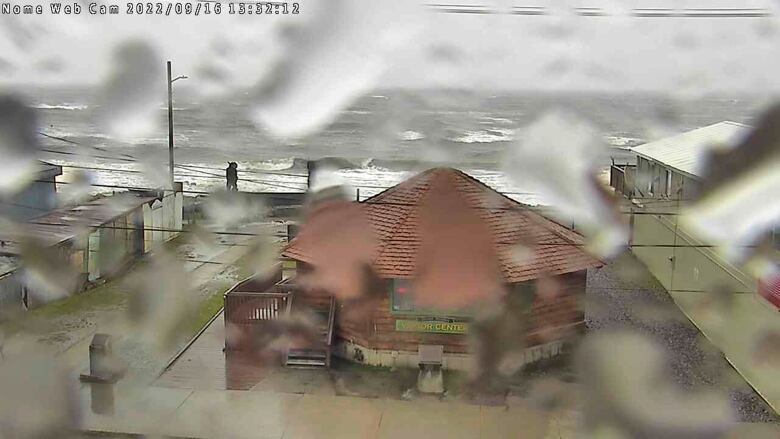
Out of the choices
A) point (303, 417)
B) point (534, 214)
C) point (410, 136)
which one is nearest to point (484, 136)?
point (410, 136)

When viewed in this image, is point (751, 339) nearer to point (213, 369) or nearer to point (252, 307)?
point (252, 307)

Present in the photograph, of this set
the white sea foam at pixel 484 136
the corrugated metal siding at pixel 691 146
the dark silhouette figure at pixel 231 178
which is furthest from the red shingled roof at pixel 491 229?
the dark silhouette figure at pixel 231 178

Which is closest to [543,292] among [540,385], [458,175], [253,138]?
[540,385]

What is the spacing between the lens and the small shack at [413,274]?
4.76 m

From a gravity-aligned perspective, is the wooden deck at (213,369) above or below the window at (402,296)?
below

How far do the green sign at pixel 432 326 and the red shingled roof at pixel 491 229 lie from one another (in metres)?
0.34

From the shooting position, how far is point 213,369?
15.5 feet

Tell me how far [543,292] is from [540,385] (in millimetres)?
742

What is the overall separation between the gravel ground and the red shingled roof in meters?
0.76

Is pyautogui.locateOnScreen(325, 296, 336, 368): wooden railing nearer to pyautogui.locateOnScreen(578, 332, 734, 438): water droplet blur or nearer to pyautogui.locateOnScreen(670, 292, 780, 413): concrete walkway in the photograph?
pyautogui.locateOnScreen(578, 332, 734, 438): water droplet blur

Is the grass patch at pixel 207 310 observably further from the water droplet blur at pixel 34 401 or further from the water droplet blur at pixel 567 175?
the water droplet blur at pixel 567 175

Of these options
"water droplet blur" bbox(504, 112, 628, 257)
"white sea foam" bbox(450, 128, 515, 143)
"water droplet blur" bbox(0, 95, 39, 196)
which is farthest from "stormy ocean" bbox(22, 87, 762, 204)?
"water droplet blur" bbox(0, 95, 39, 196)

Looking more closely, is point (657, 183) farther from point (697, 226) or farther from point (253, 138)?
point (253, 138)

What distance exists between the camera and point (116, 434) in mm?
3656
